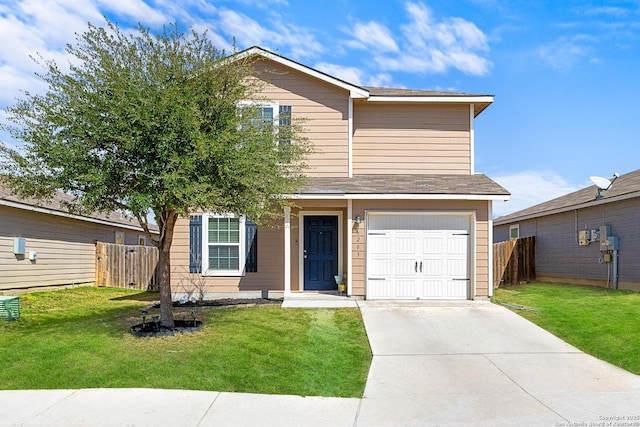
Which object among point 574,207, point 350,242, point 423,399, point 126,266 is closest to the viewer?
point 423,399

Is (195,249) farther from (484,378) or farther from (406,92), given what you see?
(484,378)

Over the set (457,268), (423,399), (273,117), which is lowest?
(423,399)

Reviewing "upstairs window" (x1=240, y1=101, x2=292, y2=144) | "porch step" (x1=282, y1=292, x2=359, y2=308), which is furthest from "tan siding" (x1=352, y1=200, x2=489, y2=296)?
"upstairs window" (x1=240, y1=101, x2=292, y2=144)

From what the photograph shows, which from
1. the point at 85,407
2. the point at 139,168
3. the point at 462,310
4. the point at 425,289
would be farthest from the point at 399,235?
the point at 85,407

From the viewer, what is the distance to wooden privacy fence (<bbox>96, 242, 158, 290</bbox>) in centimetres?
1628

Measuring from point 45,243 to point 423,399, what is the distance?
14365 millimetres

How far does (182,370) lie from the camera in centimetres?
678

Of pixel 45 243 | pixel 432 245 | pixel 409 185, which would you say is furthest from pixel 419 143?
pixel 45 243

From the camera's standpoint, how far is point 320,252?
13.2m

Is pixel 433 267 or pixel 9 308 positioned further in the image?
pixel 433 267

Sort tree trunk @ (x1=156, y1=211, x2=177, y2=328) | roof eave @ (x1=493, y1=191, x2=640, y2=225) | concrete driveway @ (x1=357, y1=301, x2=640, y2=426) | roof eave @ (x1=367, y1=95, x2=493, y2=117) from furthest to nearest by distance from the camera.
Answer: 1. roof eave @ (x1=493, y1=191, x2=640, y2=225)
2. roof eave @ (x1=367, y1=95, x2=493, y2=117)
3. tree trunk @ (x1=156, y1=211, x2=177, y2=328)
4. concrete driveway @ (x1=357, y1=301, x2=640, y2=426)

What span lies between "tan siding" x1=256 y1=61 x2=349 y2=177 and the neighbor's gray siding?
8.49 metres

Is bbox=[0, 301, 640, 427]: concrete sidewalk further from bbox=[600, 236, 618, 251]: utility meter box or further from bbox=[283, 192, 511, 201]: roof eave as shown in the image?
bbox=[600, 236, 618, 251]: utility meter box

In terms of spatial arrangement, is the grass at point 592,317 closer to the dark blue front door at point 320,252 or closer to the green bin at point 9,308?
the dark blue front door at point 320,252
